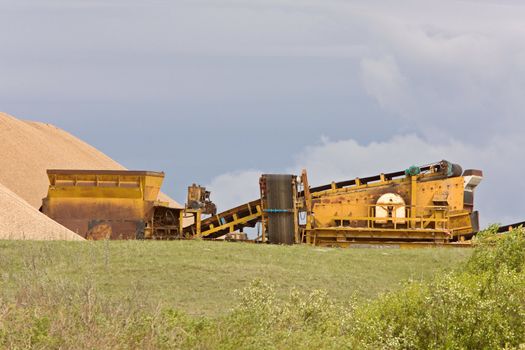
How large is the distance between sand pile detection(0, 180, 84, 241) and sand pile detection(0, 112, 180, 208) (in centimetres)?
1892

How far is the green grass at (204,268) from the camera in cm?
1845

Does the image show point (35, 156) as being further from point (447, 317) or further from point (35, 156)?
point (447, 317)

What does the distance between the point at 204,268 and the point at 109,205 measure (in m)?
10.1

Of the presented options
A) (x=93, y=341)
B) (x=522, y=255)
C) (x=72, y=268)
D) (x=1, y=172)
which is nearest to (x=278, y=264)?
(x=72, y=268)

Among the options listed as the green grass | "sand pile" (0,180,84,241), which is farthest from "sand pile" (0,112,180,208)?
the green grass

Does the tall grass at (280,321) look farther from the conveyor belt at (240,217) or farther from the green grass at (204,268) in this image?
the conveyor belt at (240,217)

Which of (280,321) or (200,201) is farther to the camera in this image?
(200,201)

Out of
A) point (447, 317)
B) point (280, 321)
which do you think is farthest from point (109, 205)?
point (447, 317)

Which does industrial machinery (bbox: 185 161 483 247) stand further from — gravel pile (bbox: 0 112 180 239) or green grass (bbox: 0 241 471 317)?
gravel pile (bbox: 0 112 180 239)

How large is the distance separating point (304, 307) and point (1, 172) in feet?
130

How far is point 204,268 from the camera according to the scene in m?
20.7

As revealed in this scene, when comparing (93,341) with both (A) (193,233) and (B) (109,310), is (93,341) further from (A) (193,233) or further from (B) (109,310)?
(A) (193,233)

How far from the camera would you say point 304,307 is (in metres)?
14.7

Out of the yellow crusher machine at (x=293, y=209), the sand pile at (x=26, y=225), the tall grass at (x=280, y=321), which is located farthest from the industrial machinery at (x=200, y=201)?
the tall grass at (x=280, y=321)
